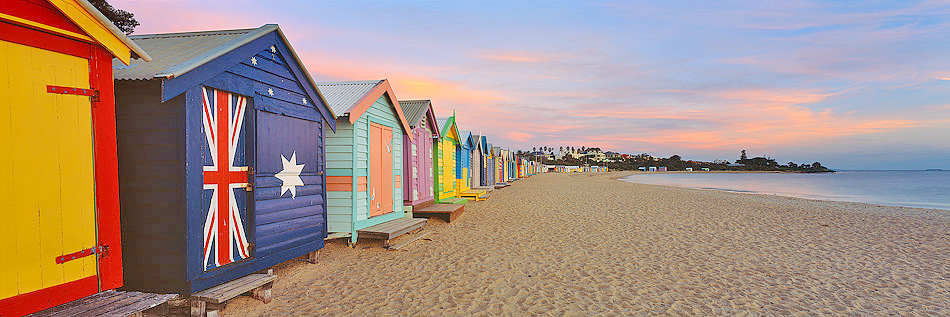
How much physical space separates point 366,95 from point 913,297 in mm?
9591

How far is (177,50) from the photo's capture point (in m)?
5.34

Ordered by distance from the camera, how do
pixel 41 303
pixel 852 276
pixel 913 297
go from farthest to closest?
pixel 852 276, pixel 913 297, pixel 41 303

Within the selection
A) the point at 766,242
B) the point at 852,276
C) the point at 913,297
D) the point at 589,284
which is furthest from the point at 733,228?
the point at 589,284

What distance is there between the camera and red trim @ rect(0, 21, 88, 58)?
124 inches

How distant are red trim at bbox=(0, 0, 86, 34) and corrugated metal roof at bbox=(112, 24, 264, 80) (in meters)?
0.87

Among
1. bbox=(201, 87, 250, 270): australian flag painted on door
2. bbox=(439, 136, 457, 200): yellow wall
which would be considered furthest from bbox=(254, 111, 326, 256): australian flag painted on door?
bbox=(439, 136, 457, 200): yellow wall

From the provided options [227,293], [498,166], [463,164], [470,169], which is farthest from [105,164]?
[498,166]

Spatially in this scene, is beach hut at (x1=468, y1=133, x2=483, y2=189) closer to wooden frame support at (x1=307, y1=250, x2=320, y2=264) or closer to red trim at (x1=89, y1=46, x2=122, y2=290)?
wooden frame support at (x1=307, y1=250, x2=320, y2=264)

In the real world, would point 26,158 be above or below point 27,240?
above

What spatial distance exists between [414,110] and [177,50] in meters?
8.47

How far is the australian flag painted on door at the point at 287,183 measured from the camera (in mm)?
5793

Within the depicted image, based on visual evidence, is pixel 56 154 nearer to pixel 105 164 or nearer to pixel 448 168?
pixel 105 164

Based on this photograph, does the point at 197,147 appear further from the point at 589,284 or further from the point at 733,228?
the point at 733,228

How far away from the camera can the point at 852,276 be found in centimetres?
706
